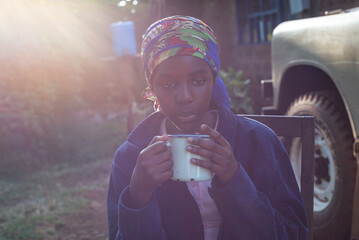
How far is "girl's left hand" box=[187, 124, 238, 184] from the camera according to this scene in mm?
1279

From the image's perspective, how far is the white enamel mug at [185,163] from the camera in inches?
50.9

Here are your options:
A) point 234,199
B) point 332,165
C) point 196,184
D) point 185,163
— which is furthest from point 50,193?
point 185,163

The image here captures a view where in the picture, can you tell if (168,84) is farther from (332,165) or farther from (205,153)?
(332,165)

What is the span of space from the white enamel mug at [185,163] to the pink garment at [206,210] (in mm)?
427

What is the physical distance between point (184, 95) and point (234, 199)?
1.36 ft

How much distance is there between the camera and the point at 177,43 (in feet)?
5.41

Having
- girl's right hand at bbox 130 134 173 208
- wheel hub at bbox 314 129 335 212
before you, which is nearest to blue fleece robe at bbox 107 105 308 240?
girl's right hand at bbox 130 134 173 208

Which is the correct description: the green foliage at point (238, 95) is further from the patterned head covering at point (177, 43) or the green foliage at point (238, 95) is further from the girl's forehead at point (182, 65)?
the girl's forehead at point (182, 65)

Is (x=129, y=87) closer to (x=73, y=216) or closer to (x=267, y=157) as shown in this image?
(x=73, y=216)

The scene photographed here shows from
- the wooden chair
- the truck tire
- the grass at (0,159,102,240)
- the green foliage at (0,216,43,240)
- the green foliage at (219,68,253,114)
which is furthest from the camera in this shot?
the green foliage at (219,68,253,114)

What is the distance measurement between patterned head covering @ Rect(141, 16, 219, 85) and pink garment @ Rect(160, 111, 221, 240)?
1.55 feet

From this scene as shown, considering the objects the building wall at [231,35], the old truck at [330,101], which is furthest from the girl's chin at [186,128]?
the building wall at [231,35]

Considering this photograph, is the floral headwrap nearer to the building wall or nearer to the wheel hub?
the wheel hub

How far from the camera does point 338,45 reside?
2.83m
